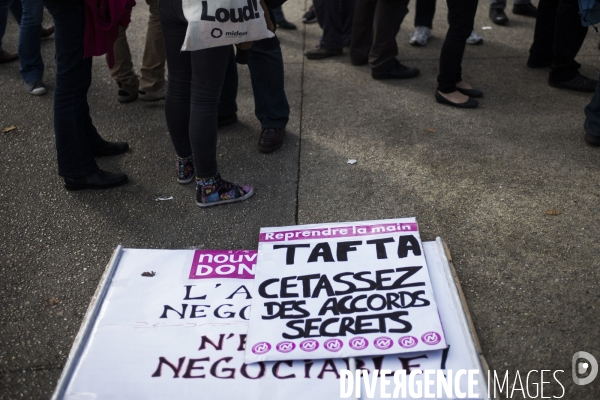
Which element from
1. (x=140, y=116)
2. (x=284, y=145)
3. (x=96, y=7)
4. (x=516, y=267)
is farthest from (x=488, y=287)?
(x=140, y=116)

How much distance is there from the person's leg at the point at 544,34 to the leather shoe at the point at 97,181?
3.32 meters

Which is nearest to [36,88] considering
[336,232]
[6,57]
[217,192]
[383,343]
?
[6,57]

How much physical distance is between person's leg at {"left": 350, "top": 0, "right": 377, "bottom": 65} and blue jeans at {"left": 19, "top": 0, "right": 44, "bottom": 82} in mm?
2395

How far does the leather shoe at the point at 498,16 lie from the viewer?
18.7ft

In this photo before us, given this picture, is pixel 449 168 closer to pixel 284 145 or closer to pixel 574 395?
pixel 284 145

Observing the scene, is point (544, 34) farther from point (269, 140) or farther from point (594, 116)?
point (269, 140)

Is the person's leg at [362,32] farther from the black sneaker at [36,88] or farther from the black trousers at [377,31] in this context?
the black sneaker at [36,88]

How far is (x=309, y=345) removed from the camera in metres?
2.22

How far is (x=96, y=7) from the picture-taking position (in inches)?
114

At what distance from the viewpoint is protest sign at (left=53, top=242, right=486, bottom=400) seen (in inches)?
83.1

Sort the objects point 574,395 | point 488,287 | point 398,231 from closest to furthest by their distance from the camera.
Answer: point 574,395 → point 488,287 → point 398,231

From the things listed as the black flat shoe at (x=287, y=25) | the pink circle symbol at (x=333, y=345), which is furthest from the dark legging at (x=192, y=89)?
the black flat shoe at (x=287, y=25)

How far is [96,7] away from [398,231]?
1822mm

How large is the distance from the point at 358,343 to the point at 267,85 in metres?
1.93
